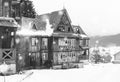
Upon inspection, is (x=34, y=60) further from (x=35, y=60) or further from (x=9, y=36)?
(x=9, y=36)

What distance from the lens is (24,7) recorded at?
63594 mm

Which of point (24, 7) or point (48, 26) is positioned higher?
point (24, 7)

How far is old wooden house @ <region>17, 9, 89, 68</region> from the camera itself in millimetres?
44312

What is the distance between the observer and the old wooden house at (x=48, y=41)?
44312mm

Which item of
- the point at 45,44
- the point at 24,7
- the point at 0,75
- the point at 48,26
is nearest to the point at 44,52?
the point at 45,44

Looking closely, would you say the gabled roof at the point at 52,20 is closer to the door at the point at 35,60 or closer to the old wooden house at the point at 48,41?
the old wooden house at the point at 48,41

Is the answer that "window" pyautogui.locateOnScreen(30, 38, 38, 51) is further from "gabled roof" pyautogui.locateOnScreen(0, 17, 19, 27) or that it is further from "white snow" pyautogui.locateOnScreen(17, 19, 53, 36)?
"gabled roof" pyautogui.locateOnScreen(0, 17, 19, 27)

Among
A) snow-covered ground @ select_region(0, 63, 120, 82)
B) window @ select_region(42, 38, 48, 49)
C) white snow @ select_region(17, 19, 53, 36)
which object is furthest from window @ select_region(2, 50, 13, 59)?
window @ select_region(42, 38, 48, 49)

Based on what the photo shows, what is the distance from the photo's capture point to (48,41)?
1858 inches

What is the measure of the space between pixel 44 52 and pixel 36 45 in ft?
7.41

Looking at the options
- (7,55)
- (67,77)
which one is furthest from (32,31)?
(67,77)

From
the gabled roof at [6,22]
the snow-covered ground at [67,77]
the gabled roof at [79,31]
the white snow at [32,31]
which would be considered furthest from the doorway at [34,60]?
the gabled roof at [79,31]

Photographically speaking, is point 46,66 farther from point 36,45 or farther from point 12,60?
point 12,60

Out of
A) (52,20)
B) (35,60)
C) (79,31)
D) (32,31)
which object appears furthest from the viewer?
(79,31)
